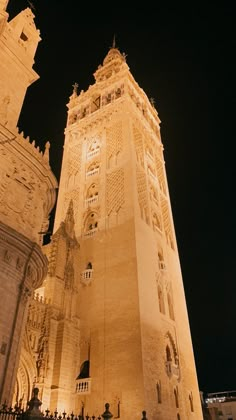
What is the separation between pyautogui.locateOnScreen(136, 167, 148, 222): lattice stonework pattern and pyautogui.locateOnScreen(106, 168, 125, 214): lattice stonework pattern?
51.8 inches

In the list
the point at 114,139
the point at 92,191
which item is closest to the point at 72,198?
the point at 92,191

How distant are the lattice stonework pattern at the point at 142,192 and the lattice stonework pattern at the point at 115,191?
1315 mm

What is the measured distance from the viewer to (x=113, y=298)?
21.3m

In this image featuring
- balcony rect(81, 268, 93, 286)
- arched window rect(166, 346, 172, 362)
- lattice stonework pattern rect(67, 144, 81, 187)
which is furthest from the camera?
lattice stonework pattern rect(67, 144, 81, 187)

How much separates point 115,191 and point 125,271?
724cm

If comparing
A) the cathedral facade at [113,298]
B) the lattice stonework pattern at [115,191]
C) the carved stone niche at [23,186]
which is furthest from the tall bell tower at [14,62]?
the lattice stonework pattern at [115,191]

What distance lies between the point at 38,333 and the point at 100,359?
3987 millimetres

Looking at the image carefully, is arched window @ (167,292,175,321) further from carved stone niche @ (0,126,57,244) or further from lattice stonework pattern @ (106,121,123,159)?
lattice stonework pattern @ (106,121,123,159)

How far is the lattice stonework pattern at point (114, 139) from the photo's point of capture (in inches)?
1181

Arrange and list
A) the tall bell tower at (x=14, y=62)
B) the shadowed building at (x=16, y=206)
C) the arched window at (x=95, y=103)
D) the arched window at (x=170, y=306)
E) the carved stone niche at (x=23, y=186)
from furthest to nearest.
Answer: the arched window at (x=95, y=103) → the arched window at (x=170, y=306) → the tall bell tower at (x=14, y=62) → the carved stone niche at (x=23, y=186) → the shadowed building at (x=16, y=206)

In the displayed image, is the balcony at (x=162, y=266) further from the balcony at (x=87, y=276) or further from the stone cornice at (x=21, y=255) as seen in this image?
the stone cornice at (x=21, y=255)

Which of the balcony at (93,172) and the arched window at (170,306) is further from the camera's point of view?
the balcony at (93,172)

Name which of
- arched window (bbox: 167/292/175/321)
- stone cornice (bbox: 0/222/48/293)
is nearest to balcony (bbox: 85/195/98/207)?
arched window (bbox: 167/292/175/321)

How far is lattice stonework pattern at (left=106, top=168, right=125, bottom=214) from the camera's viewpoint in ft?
85.3
